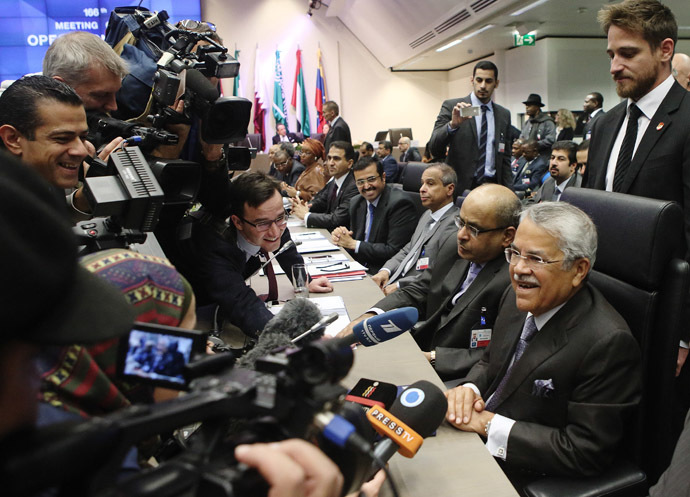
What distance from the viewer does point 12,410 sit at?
43cm

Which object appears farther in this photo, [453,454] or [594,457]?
[594,457]

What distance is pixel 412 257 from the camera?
330cm

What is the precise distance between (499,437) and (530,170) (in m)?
5.84

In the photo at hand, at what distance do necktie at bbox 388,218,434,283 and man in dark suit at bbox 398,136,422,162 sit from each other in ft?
17.9

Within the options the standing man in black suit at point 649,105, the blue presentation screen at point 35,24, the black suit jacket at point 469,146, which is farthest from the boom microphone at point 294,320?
the blue presentation screen at point 35,24

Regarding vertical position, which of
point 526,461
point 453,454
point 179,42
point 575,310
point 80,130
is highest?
point 179,42

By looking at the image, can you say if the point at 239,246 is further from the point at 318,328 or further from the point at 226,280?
the point at 318,328

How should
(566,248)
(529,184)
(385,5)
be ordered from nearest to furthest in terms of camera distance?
(566,248) → (529,184) → (385,5)

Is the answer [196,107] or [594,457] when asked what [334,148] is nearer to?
[196,107]

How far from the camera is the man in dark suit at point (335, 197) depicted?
4656mm

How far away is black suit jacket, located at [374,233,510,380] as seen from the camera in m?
2.00

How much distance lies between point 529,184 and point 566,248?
5.46m

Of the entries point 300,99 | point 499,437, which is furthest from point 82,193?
point 300,99

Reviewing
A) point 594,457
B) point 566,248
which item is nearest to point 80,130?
point 566,248
